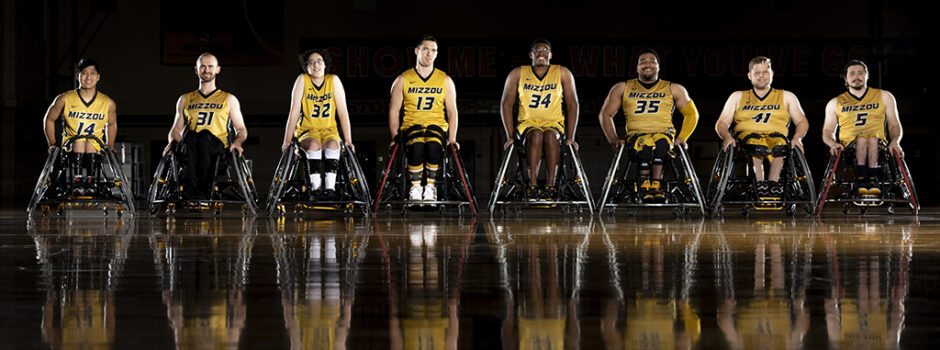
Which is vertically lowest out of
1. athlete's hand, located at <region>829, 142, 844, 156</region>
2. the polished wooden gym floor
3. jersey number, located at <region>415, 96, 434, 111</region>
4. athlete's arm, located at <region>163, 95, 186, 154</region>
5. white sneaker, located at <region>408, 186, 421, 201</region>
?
the polished wooden gym floor

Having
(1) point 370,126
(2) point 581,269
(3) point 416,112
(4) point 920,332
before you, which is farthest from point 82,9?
(4) point 920,332

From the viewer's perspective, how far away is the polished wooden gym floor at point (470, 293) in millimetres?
2277

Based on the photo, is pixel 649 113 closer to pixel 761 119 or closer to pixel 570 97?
pixel 570 97

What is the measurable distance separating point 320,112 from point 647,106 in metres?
2.96

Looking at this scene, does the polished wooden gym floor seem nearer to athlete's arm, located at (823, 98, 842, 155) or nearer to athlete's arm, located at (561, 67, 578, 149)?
athlete's arm, located at (561, 67, 578, 149)

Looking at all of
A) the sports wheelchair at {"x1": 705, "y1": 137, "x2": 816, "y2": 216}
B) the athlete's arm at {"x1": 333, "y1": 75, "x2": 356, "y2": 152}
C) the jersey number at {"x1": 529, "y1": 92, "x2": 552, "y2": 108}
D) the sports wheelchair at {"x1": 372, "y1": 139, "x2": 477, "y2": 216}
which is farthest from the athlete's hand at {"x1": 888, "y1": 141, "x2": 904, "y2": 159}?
the athlete's arm at {"x1": 333, "y1": 75, "x2": 356, "y2": 152}

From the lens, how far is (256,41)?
23.7 metres

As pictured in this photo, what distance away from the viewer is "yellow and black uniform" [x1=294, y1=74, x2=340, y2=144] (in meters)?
9.59

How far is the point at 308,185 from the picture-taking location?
30.9 feet

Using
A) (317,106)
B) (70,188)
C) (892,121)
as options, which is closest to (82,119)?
(70,188)

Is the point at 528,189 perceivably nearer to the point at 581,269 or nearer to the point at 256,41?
the point at 581,269

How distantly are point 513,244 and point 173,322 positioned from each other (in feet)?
9.54

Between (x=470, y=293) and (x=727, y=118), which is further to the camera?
(x=727, y=118)

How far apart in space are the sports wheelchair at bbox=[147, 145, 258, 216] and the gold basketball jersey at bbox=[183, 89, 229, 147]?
257mm
